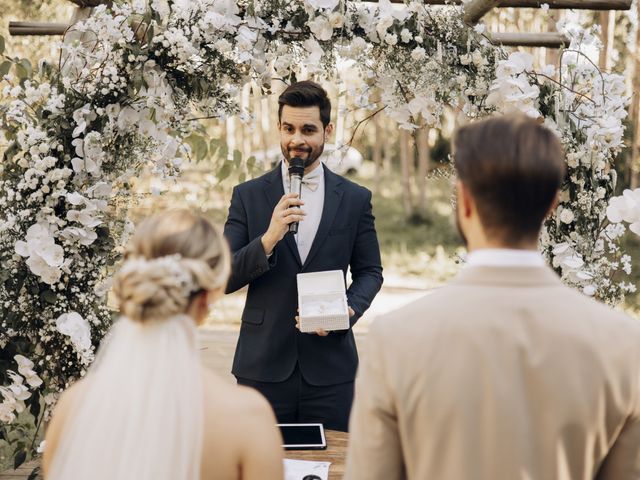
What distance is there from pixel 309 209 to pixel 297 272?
302 mm

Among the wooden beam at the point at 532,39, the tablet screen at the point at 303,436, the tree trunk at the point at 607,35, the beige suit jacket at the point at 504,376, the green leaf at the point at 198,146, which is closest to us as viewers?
the beige suit jacket at the point at 504,376

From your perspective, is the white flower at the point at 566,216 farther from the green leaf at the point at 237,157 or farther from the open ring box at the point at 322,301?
the green leaf at the point at 237,157

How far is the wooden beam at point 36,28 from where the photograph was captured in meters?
4.19

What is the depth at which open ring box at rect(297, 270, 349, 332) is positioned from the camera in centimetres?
292

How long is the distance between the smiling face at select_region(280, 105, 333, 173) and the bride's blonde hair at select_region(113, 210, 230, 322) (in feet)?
5.04

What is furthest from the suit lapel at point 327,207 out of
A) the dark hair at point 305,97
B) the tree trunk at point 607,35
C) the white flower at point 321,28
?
the tree trunk at point 607,35

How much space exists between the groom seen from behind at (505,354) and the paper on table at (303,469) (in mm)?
998

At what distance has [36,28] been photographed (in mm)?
4215

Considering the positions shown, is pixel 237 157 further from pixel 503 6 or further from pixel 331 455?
pixel 331 455

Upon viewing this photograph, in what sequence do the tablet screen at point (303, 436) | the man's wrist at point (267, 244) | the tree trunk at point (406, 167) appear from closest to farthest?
the tablet screen at point (303, 436)
the man's wrist at point (267, 244)
the tree trunk at point (406, 167)

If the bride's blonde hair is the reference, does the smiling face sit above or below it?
above

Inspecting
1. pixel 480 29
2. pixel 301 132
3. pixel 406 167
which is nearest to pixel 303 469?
pixel 301 132

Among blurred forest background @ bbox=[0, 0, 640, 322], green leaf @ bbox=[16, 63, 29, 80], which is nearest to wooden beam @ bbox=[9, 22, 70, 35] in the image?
green leaf @ bbox=[16, 63, 29, 80]

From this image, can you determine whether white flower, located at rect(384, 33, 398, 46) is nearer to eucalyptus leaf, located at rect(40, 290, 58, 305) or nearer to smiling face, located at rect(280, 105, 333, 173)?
smiling face, located at rect(280, 105, 333, 173)
